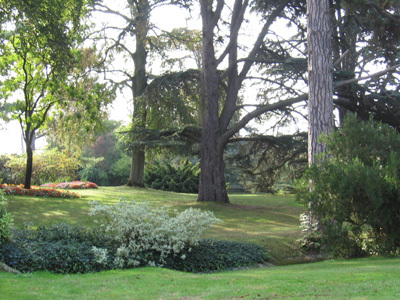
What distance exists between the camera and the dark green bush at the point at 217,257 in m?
Result: 8.99

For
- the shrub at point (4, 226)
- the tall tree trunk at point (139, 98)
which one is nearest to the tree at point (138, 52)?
the tall tree trunk at point (139, 98)

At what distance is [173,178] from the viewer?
98.2 ft

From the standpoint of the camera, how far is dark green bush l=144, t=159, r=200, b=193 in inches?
1155

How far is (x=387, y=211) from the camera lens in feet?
29.1

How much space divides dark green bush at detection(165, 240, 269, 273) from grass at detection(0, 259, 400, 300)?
131 centimetres

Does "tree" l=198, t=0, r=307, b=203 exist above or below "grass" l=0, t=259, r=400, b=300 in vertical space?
above

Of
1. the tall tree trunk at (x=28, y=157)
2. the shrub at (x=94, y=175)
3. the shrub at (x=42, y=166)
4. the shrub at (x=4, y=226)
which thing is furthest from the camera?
the shrub at (x=94, y=175)

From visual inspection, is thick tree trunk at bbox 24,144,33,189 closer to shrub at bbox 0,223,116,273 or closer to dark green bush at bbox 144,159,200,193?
shrub at bbox 0,223,116,273

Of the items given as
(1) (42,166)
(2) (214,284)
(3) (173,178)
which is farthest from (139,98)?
(2) (214,284)

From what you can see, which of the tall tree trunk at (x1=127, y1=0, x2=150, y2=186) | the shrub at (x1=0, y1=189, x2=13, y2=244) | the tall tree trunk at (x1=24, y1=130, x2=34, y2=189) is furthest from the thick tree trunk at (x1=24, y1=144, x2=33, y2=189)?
the shrub at (x1=0, y1=189, x2=13, y2=244)

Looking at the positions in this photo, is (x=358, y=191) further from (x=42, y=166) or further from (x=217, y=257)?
(x=42, y=166)

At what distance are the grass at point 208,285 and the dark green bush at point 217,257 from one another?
1.31 metres

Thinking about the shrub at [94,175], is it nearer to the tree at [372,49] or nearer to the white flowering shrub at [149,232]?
the tree at [372,49]

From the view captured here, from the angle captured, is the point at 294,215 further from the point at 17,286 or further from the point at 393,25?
the point at 17,286
